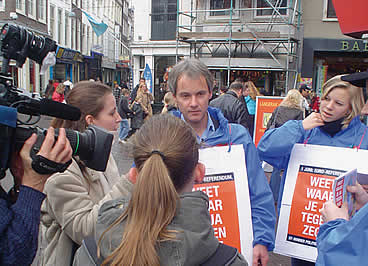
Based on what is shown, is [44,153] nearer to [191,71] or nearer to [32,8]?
[191,71]

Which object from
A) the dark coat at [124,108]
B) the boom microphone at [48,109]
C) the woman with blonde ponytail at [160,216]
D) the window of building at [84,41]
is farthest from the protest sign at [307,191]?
the window of building at [84,41]

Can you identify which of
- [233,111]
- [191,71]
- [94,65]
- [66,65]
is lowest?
[233,111]

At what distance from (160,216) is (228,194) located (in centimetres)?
92

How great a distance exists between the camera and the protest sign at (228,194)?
2.03 metres

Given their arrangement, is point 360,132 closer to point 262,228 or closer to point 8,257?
point 262,228

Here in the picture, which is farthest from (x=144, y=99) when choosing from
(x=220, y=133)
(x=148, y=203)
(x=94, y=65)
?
(x=94, y=65)

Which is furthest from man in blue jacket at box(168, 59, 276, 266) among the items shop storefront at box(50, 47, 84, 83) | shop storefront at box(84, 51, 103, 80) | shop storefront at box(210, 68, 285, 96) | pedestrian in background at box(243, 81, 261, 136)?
shop storefront at box(84, 51, 103, 80)

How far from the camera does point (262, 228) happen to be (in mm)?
2049

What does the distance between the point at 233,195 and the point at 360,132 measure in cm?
101

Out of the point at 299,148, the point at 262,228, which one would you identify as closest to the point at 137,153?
the point at 262,228

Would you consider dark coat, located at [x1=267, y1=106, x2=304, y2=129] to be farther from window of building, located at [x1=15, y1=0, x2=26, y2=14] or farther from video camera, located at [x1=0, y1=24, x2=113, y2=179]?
window of building, located at [x1=15, y1=0, x2=26, y2=14]

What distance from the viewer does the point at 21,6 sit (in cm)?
2152

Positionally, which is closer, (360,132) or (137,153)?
(137,153)

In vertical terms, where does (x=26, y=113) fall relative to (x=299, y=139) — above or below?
above
